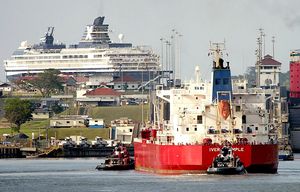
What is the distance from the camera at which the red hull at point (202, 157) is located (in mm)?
112125

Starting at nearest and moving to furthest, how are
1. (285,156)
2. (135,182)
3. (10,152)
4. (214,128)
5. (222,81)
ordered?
(135,182), (214,128), (222,81), (285,156), (10,152)

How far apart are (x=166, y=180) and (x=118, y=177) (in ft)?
28.0

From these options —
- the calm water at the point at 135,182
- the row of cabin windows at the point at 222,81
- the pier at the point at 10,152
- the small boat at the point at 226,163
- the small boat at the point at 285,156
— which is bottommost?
the calm water at the point at 135,182

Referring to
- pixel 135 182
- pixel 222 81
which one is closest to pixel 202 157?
pixel 135 182

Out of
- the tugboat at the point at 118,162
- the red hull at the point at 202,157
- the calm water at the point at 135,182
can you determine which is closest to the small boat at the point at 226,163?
the calm water at the point at 135,182

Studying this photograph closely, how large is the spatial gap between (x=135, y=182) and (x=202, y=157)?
5285 millimetres

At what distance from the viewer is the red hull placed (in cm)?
11212

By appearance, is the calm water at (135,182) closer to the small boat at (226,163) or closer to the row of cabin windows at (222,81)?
the small boat at (226,163)

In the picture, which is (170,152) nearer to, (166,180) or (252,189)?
(166,180)

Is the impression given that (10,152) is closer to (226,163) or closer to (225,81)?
(225,81)

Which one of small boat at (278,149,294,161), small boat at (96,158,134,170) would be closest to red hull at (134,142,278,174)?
small boat at (96,158,134,170)

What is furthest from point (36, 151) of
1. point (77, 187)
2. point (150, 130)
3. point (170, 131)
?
point (77, 187)

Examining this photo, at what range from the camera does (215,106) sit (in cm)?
11575

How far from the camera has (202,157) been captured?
112188 mm
